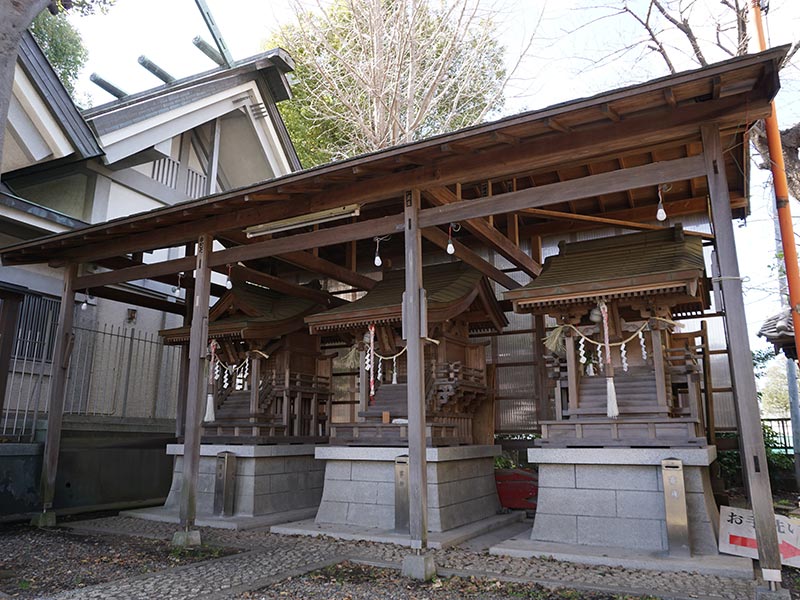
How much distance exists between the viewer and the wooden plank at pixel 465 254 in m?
8.16

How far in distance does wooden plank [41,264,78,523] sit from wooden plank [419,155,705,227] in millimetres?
6787

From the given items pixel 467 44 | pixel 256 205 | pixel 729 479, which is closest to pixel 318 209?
pixel 256 205

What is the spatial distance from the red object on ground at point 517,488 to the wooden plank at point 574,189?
5.48 metres

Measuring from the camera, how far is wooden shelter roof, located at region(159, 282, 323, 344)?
10641 millimetres

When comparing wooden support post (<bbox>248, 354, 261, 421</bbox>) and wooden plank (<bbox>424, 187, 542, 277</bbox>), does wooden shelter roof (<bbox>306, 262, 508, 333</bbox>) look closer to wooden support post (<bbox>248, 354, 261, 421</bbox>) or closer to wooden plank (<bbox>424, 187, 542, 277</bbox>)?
wooden plank (<bbox>424, 187, 542, 277</bbox>)

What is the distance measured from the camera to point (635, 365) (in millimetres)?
8266

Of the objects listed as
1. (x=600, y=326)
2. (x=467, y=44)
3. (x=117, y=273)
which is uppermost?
(x=467, y=44)

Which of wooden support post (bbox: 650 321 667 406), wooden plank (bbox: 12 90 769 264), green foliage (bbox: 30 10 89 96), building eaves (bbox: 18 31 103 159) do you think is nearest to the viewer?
wooden plank (bbox: 12 90 769 264)

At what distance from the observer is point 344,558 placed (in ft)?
23.5

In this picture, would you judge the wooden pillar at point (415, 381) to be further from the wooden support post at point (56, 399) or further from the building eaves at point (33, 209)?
the wooden support post at point (56, 399)

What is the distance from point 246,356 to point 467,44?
1293 cm

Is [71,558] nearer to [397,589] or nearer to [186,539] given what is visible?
[186,539]

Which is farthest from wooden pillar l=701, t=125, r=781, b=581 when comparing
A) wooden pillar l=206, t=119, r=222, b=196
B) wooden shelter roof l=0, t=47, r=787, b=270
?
wooden pillar l=206, t=119, r=222, b=196

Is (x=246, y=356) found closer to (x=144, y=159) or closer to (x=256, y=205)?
(x=256, y=205)
